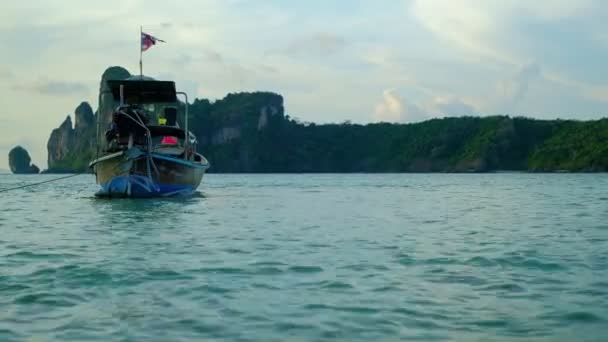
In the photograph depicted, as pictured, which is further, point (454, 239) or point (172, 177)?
point (172, 177)

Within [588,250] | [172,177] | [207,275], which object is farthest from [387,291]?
[172,177]

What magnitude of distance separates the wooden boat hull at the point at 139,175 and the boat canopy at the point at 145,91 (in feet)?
11.9

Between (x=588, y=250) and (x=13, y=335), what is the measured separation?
1017cm

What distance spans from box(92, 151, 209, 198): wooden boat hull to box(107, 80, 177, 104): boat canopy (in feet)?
11.9

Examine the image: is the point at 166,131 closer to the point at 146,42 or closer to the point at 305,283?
the point at 146,42

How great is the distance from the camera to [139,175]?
29.9 m

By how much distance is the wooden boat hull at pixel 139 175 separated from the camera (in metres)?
29.5

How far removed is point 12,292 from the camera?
335 inches

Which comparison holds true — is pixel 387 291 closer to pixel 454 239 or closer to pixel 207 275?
pixel 207 275

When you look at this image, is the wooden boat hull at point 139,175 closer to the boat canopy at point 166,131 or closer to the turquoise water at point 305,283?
the boat canopy at point 166,131

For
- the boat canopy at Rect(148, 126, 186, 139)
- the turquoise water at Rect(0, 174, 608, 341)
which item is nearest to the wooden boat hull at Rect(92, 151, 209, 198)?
the boat canopy at Rect(148, 126, 186, 139)

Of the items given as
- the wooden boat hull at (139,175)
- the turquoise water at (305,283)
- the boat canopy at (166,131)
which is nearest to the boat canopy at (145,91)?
the boat canopy at (166,131)

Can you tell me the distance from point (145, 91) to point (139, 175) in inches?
201

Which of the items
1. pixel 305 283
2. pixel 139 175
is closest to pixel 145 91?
pixel 139 175
